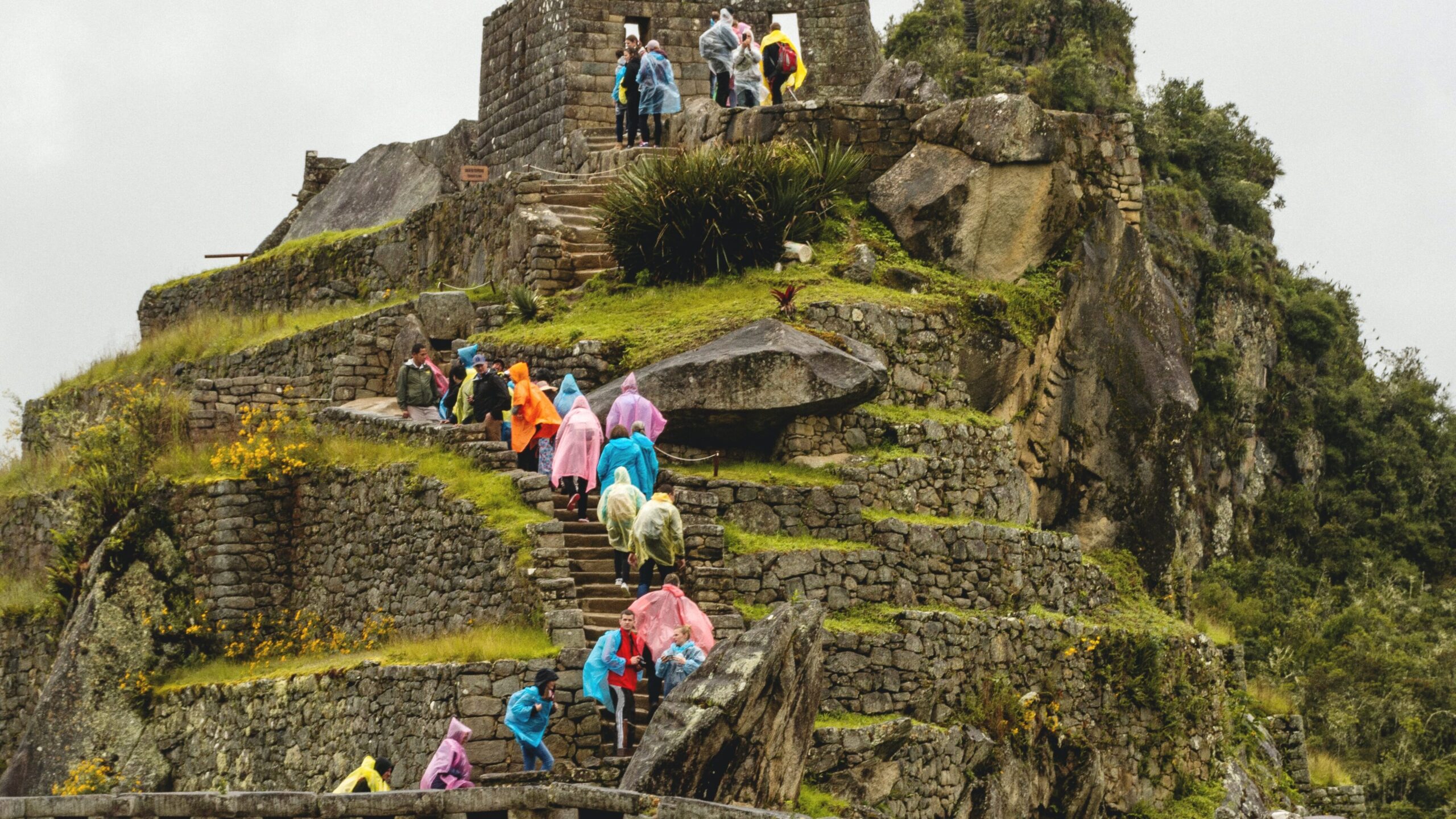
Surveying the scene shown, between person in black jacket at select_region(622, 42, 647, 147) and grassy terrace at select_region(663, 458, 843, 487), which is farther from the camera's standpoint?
person in black jacket at select_region(622, 42, 647, 147)

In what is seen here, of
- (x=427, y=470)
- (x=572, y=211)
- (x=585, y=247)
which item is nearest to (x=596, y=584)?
(x=427, y=470)

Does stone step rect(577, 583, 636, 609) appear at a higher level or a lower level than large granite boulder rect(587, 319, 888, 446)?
lower

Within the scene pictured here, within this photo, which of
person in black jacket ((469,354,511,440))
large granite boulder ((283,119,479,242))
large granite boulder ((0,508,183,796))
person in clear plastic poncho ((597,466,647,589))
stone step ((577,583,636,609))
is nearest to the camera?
person in clear plastic poncho ((597,466,647,589))

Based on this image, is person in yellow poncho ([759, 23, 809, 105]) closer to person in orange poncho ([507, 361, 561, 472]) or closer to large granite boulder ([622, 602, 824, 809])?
person in orange poncho ([507, 361, 561, 472])

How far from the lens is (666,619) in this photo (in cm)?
1920

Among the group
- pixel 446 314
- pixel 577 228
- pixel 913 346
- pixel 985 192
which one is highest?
pixel 985 192

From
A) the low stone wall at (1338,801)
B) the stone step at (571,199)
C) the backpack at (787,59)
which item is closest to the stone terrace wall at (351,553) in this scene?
the stone step at (571,199)

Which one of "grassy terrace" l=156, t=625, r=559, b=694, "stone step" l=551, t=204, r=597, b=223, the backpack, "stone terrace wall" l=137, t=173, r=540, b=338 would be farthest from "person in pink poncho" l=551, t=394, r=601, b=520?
the backpack

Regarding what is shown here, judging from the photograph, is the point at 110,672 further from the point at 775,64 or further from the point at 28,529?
the point at 775,64

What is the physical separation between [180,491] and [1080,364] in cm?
1102

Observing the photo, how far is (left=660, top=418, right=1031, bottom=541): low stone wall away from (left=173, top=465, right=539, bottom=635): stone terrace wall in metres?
2.13

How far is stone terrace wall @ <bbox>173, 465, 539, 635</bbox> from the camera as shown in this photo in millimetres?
21688

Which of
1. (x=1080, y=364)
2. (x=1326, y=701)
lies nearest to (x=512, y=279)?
(x=1080, y=364)

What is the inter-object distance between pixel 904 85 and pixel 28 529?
1362 cm
